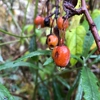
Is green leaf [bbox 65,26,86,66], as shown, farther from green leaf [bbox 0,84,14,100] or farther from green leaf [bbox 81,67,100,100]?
green leaf [bbox 0,84,14,100]

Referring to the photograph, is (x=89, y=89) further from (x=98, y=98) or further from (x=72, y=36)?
(x=72, y=36)

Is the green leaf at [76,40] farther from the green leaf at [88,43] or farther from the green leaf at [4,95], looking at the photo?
the green leaf at [4,95]

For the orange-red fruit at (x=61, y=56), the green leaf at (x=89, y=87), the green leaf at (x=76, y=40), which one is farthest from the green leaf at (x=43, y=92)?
the orange-red fruit at (x=61, y=56)

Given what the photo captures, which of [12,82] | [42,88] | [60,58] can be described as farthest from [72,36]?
[12,82]

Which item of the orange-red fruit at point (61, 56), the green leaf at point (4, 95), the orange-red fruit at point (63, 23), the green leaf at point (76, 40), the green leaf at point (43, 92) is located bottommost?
the green leaf at point (43, 92)

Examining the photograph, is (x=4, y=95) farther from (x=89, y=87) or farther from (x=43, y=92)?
(x=43, y=92)

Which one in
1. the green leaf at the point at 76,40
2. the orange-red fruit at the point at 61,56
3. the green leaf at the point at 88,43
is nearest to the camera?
the orange-red fruit at the point at 61,56

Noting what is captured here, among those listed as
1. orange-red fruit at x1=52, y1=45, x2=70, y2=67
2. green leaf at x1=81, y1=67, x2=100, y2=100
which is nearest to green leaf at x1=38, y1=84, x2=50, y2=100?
green leaf at x1=81, y1=67, x2=100, y2=100

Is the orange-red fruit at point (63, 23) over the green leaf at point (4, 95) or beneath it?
over

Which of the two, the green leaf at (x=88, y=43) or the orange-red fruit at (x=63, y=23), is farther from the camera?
the green leaf at (x=88, y=43)
